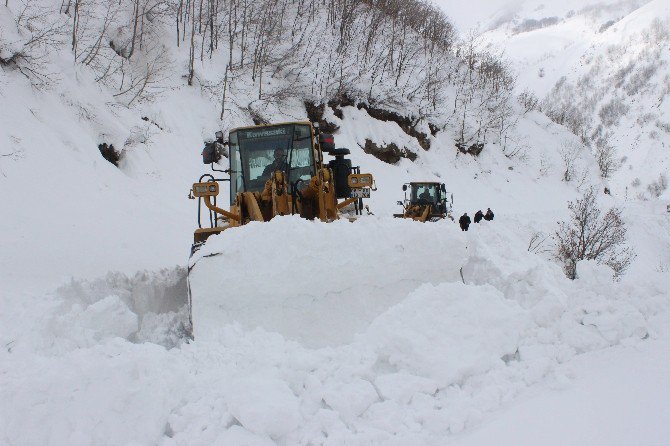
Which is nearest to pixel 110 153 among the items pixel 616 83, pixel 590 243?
pixel 590 243

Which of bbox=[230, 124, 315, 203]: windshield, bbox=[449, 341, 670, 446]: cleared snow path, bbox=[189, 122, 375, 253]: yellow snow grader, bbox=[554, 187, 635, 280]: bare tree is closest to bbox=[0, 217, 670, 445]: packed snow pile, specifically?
bbox=[449, 341, 670, 446]: cleared snow path

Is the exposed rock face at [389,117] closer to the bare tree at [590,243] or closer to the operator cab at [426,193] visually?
the operator cab at [426,193]

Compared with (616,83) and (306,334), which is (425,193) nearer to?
(306,334)

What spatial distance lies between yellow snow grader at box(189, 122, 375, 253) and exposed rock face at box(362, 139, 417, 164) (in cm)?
1616

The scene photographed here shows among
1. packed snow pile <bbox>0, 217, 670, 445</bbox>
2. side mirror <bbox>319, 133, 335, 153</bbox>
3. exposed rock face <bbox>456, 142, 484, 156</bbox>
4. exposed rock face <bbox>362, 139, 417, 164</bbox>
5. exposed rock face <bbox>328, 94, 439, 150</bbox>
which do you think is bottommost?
packed snow pile <bbox>0, 217, 670, 445</bbox>

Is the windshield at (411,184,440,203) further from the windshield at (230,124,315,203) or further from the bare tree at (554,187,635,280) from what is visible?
the windshield at (230,124,315,203)

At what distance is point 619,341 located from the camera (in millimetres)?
4051

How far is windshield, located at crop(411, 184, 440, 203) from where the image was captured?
16.4 meters

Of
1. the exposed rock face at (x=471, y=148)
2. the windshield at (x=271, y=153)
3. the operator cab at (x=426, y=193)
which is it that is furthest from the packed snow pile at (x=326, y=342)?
the exposed rock face at (x=471, y=148)

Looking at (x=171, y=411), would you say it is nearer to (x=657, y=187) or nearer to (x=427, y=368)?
(x=427, y=368)

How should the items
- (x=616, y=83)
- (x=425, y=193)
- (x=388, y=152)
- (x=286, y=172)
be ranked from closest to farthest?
1. (x=286, y=172)
2. (x=425, y=193)
3. (x=388, y=152)
4. (x=616, y=83)

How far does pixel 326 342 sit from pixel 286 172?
314cm

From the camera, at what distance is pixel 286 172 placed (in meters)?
6.80

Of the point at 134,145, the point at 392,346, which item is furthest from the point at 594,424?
the point at 134,145
